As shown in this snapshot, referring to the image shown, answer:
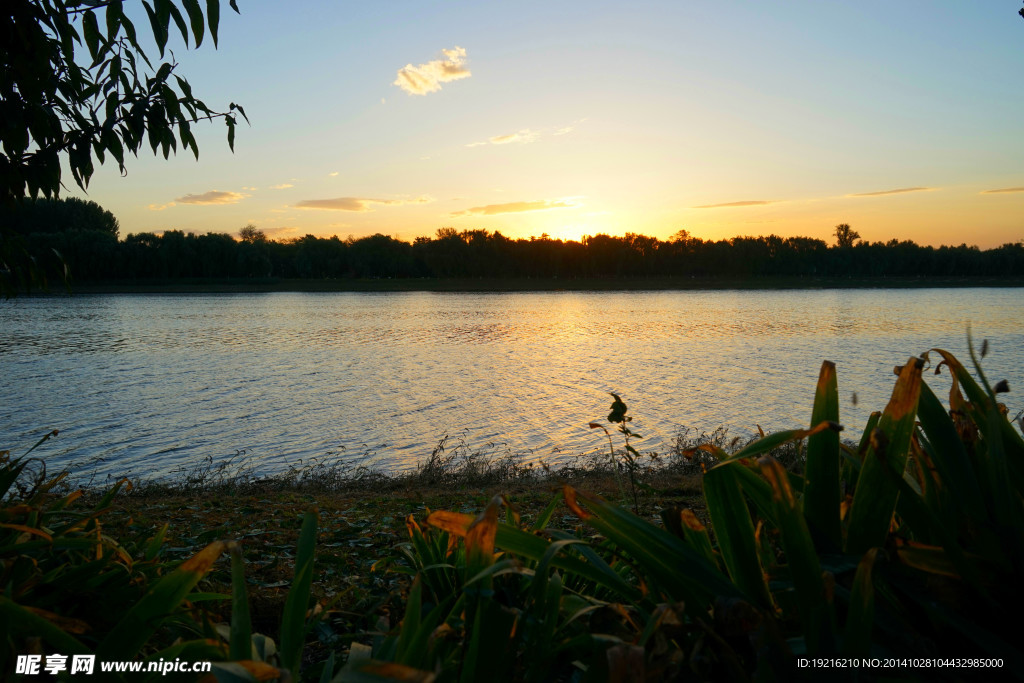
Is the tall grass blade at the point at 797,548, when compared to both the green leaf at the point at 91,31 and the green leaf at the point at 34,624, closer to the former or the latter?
the green leaf at the point at 34,624

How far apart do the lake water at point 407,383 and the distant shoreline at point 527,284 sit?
7608 centimetres

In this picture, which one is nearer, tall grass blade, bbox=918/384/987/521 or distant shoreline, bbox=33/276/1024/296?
tall grass blade, bbox=918/384/987/521

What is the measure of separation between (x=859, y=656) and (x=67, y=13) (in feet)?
14.1

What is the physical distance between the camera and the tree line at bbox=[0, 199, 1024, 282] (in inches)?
A: 5325

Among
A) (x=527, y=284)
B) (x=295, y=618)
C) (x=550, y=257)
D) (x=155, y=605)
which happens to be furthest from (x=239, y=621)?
(x=550, y=257)

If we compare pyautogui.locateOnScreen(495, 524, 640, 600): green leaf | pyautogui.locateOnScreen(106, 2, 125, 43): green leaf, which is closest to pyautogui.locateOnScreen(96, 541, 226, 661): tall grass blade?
pyautogui.locateOnScreen(495, 524, 640, 600): green leaf

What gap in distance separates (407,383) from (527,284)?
12192cm

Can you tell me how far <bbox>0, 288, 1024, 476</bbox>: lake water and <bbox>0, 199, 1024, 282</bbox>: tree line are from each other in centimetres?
9142

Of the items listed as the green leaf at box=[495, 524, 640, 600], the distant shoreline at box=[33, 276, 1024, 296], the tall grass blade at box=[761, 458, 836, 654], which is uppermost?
the distant shoreline at box=[33, 276, 1024, 296]

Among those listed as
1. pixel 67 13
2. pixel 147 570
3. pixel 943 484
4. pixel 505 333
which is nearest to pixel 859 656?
pixel 943 484

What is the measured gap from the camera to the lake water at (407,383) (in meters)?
15.6

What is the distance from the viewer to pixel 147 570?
115 inches

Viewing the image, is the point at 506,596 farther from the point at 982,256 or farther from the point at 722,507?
the point at 982,256

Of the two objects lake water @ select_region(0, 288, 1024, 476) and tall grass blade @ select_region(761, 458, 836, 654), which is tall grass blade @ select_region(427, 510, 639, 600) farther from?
lake water @ select_region(0, 288, 1024, 476)
